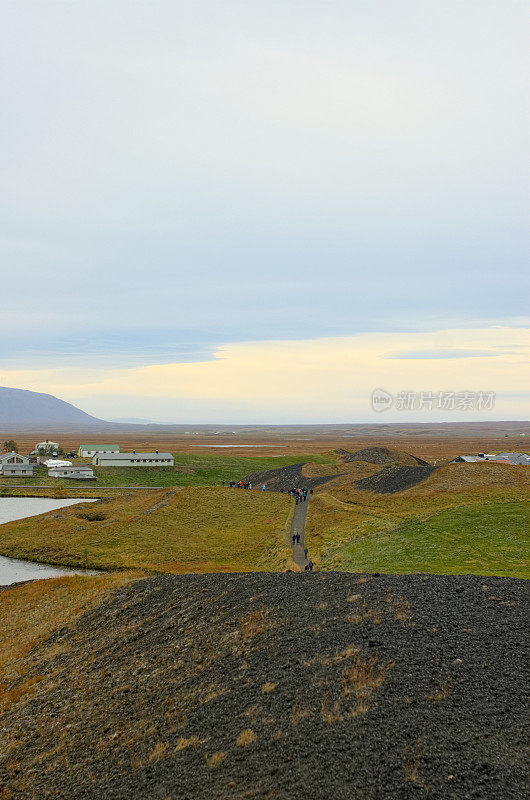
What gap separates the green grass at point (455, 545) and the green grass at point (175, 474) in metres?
73.7

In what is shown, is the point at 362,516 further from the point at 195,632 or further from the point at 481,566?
the point at 195,632

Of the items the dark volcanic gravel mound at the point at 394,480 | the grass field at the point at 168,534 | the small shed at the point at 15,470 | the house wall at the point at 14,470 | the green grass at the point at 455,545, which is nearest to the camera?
the green grass at the point at 455,545

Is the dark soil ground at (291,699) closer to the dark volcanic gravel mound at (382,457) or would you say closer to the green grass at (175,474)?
the green grass at (175,474)

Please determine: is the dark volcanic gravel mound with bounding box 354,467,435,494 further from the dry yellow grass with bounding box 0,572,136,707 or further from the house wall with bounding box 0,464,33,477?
the house wall with bounding box 0,464,33,477

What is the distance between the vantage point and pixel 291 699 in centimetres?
1877

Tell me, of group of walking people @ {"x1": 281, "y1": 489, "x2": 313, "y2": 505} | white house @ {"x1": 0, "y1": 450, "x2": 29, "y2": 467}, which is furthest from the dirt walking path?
white house @ {"x1": 0, "y1": 450, "x2": 29, "y2": 467}

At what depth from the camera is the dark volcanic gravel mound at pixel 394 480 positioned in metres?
70.7

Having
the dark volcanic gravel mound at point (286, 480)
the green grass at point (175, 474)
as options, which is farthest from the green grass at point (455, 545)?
the green grass at point (175, 474)

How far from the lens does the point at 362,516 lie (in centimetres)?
5859

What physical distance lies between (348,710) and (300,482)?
253 feet

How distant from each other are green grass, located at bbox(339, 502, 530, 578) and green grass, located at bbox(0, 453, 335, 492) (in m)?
73.7

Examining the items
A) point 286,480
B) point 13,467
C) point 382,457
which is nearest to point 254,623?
point 286,480

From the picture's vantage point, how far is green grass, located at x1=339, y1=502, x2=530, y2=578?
1405 inches

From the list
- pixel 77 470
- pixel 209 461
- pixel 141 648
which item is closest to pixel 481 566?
pixel 141 648
